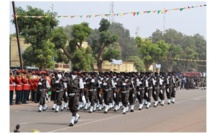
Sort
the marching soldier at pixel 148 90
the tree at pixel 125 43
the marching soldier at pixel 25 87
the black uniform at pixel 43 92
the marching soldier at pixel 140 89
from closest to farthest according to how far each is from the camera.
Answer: the black uniform at pixel 43 92, the marching soldier at pixel 140 89, the marching soldier at pixel 148 90, the marching soldier at pixel 25 87, the tree at pixel 125 43

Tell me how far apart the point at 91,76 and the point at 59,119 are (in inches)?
169

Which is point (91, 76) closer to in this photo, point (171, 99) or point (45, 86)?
point (45, 86)

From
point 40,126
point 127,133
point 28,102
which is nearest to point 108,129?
point 127,133

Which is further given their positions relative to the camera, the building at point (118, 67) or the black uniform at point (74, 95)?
the building at point (118, 67)

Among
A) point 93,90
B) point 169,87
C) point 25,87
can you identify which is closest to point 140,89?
point 93,90

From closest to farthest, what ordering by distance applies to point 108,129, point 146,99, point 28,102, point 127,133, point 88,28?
point 127,133 < point 108,129 < point 146,99 < point 28,102 < point 88,28

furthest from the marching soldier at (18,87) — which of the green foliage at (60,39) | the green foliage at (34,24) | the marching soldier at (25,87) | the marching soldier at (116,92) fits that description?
the green foliage at (60,39)

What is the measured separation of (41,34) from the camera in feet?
96.8

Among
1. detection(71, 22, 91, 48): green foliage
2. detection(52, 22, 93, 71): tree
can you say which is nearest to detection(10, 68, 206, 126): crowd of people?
detection(71, 22, 91, 48): green foliage

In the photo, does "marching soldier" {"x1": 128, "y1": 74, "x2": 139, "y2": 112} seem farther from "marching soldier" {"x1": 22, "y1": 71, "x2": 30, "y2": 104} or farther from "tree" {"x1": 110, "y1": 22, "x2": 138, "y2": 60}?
"tree" {"x1": 110, "y1": 22, "x2": 138, "y2": 60}

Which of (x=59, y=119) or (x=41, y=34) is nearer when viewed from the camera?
(x=59, y=119)

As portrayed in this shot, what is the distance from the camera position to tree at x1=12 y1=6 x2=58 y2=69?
28984mm

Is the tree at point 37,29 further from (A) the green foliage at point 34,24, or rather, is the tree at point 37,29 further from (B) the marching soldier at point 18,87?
(B) the marching soldier at point 18,87

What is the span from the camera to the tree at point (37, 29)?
2898 cm
